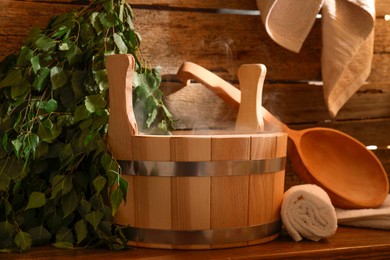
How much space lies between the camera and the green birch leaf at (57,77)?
1.34m

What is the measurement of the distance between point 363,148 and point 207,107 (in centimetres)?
47

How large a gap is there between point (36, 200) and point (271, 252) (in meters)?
0.51

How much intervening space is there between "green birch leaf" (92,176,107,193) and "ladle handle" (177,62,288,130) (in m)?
0.48

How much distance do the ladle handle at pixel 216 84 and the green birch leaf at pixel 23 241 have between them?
62cm

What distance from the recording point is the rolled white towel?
1349 millimetres

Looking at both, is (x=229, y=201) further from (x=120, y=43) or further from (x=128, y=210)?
(x=120, y=43)

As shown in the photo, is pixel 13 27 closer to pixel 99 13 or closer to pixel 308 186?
pixel 99 13

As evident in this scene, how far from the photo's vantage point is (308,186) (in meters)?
1.41

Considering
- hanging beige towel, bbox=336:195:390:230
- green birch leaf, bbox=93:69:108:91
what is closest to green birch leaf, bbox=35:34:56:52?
green birch leaf, bbox=93:69:108:91

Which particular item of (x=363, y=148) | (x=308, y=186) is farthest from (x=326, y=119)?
(x=308, y=186)

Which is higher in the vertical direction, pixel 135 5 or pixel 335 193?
pixel 135 5

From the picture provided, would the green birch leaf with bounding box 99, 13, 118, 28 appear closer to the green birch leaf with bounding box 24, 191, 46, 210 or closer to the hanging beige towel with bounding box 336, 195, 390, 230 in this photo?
the green birch leaf with bounding box 24, 191, 46, 210

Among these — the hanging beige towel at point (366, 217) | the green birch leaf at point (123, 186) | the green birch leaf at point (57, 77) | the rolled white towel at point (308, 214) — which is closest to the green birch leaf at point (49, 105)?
the green birch leaf at point (57, 77)

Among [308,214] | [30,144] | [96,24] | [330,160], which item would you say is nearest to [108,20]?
[96,24]
